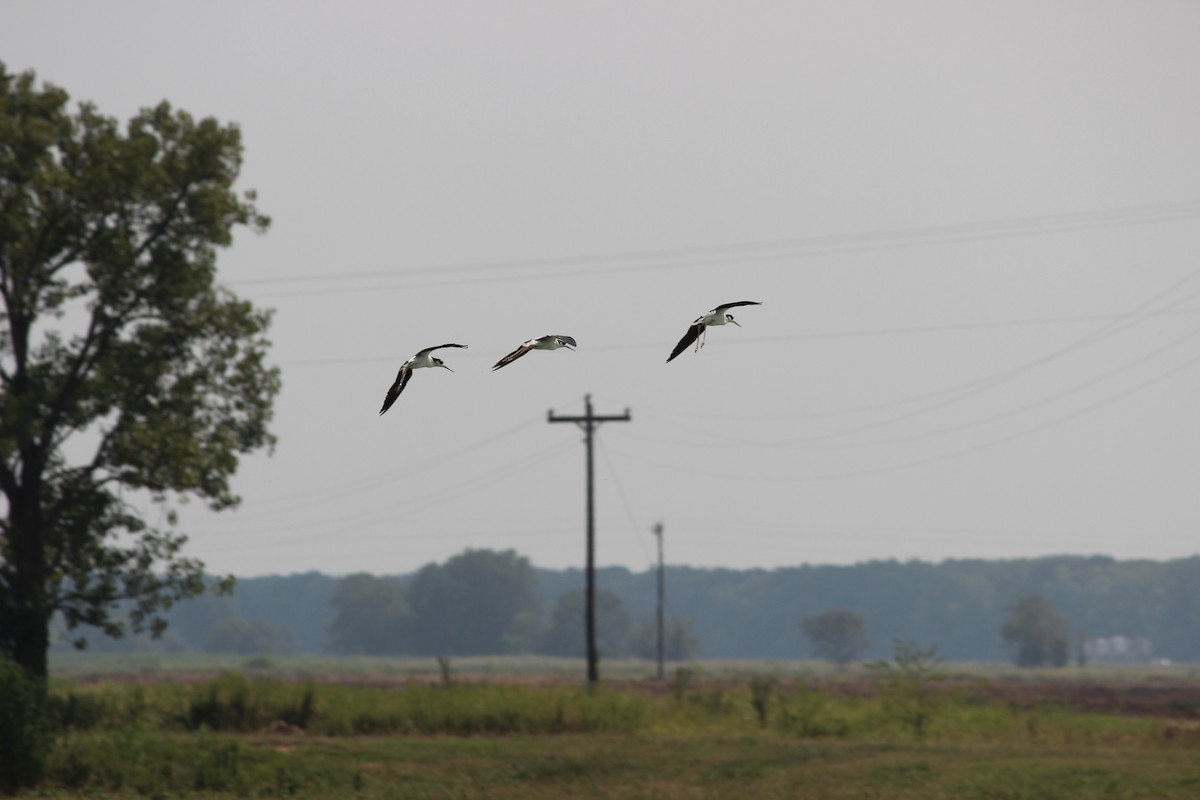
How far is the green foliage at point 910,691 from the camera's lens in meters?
37.8

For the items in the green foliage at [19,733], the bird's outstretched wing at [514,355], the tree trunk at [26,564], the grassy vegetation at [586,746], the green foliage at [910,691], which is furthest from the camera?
the green foliage at [910,691]

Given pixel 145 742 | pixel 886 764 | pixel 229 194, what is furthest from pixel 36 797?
pixel 229 194

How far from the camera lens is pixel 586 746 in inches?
1292

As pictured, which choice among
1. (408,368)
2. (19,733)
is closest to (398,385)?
(408,368)

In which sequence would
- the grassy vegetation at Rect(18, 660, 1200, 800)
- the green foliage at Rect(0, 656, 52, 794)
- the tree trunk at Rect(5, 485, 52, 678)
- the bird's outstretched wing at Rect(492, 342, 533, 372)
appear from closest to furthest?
the bird's outstretched wing at Rect(492, 342, 533, 372) < the green foliage at Rect(0, 656, 52, 794) < the grassy vegetation at Rect(18, 660, 1200, 800) < the tree trunk at Rect(5, 485, 52, 678)

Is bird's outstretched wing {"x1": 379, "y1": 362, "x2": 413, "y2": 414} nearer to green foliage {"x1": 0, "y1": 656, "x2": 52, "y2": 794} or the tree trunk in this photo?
green foliage {"x1": 0, "y1": 656, "x2": 52, "y2": 794}

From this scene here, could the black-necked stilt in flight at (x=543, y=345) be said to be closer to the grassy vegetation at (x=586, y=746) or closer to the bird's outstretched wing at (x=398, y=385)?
the bird's outstretched wing at (x=398, y=385)

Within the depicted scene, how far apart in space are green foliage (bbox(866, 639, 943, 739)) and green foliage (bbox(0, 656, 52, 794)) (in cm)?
1986

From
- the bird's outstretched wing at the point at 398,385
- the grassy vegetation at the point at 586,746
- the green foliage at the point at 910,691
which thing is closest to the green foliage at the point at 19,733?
the grassy vegetation at the point at 586,746

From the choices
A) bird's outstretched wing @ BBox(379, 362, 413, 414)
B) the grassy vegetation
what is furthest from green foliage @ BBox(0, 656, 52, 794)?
bird's outstretched wing @ BBox(379, 362, 413, 414)

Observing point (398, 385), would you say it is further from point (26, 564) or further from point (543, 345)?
point (26, 564)

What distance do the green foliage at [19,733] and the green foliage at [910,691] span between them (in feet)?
65.1

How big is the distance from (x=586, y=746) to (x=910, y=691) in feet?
33.7

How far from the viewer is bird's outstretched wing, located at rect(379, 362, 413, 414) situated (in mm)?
11152
